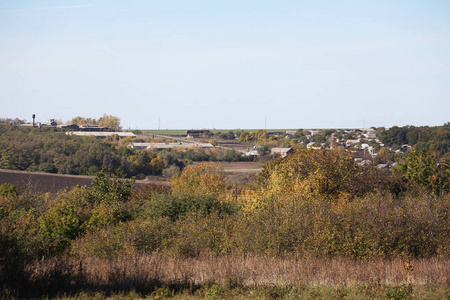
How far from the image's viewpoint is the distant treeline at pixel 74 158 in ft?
248

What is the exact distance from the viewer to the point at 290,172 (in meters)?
29.7

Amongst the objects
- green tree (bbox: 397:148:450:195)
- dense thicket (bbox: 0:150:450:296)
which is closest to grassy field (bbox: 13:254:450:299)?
dense thicket (bbox: 0:150:450:296)

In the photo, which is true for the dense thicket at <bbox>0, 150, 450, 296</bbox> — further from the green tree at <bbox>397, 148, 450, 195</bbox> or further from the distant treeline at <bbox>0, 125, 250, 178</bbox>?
the distant treeline at <bbox>0, 125, 250, 178</bbox>

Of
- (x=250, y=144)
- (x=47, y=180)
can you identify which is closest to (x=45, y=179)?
(x=47, y=180)

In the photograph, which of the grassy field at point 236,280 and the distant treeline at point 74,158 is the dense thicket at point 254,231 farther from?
the distant treeline at point 74,158

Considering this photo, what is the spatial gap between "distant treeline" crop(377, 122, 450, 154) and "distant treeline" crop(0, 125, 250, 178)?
174 ft

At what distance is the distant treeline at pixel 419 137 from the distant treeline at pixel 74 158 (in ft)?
174

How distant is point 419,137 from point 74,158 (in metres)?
80.1

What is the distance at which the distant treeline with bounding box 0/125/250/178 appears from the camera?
248ft

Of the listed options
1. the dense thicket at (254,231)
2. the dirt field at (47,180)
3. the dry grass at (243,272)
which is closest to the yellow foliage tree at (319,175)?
the dense thicket at (254,231)

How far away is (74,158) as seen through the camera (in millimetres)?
78500

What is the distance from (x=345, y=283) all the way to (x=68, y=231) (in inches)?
523

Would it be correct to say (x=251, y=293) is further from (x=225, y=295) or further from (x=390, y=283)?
(x=390, y=283)

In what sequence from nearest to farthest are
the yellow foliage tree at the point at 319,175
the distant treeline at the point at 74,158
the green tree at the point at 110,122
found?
the yellow foliage tree at the point at 319,175, the distant treeline at the point at 74,158, the green tree at the point at 110,122
